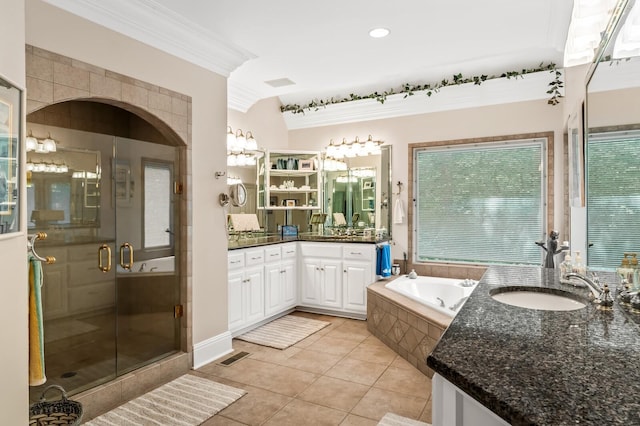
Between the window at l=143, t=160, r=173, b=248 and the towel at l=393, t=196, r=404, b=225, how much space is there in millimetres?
2851

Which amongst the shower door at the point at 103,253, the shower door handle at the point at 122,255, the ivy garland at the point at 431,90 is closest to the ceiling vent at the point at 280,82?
the ivy garland at the point at 431,90

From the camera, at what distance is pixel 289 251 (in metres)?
4.87

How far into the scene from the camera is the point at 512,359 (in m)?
1.04

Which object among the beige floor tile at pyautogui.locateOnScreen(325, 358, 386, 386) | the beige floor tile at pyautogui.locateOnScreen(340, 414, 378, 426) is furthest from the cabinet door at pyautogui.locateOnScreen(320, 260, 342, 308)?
the beige floor tile at pyautogui.locateOnScreen(340, 414, 378, 426)

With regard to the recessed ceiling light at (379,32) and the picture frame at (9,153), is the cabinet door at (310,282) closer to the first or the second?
the recessed ceiling light at (379,32)

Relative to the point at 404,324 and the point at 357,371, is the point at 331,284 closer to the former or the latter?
the point at 404,324

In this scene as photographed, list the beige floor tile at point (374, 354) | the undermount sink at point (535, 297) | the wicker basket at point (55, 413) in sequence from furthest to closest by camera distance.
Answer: the beige floor tile at point (374, 354), the wicker basket at point (55, 413), the undermount sink at point (535, 297)

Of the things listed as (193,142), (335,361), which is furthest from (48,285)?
(335,361)

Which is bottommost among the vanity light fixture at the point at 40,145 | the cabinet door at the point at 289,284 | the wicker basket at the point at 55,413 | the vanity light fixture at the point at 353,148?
the wicker basket at the point at 55,413

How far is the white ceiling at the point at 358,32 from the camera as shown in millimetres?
2816

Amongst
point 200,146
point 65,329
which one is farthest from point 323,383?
point 200,146

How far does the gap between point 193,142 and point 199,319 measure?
4.85ft

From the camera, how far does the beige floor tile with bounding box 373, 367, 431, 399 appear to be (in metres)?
2.92

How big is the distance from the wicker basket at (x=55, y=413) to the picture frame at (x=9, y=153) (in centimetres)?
101
